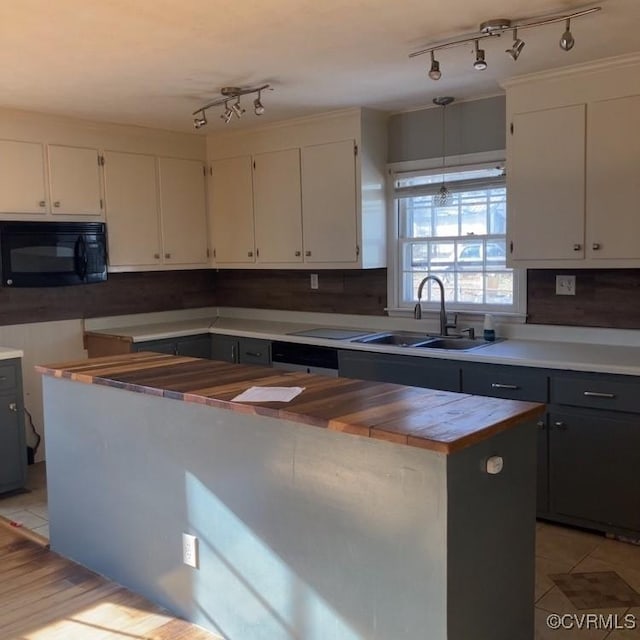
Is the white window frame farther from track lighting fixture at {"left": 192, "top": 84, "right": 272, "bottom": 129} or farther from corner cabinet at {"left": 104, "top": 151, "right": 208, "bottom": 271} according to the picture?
corner cabinet at {"left": 104, "top": 151, "right": 208, "bottom": 271}

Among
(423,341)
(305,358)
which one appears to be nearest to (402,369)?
(423,341)

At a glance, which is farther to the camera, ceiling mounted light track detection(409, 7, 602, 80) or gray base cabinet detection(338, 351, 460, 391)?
gray base cabinet detection(338, 351, 460, 391)

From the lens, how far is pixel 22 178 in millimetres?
4223

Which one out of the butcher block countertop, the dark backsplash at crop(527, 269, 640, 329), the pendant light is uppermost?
the pendant light

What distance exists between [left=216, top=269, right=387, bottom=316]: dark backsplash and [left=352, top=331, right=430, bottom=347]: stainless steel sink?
29 centimetres

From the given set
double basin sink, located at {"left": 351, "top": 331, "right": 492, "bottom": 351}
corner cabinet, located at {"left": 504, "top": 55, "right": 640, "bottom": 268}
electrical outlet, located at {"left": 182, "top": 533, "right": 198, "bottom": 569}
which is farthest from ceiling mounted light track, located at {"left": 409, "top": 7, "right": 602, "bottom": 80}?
electrical outlet, located at {"left": 182, "top": 533, "right": 198, "bottom": 569}

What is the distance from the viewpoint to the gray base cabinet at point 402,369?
362cm

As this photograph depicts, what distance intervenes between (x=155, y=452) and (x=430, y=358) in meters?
1.59

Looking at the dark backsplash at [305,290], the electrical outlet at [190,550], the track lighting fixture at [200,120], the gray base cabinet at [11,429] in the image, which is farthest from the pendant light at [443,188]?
the gray base cabinet at [11,429]

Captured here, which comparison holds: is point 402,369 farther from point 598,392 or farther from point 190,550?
point 190,550

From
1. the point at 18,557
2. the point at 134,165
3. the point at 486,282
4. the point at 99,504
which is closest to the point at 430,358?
the point at 486,282

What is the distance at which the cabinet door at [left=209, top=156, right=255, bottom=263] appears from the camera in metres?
4.99

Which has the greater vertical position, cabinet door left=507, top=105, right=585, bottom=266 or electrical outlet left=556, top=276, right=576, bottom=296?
cabinet door left=507, top=105, right=585, bottom=266

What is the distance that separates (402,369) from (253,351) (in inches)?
49.2
